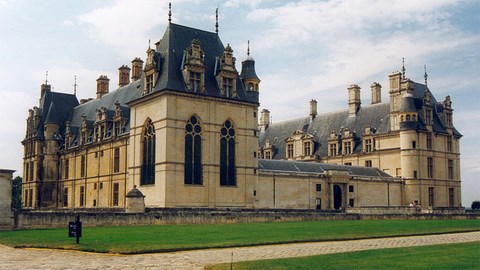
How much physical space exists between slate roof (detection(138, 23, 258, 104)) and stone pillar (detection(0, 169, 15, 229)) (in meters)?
16.7

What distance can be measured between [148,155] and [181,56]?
8.41m

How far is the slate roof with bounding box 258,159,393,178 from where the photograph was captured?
56938 millimetres

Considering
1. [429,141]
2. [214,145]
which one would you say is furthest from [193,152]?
[429,141]

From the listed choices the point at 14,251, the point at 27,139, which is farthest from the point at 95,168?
the point at 14,251

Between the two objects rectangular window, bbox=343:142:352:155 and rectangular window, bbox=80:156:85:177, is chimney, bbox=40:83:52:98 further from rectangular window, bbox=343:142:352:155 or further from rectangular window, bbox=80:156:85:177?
rectangular window, bbox=343:142:352:155

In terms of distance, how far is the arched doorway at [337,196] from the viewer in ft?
196

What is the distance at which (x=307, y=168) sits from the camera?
6031 centimetres

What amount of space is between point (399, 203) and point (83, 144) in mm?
35469

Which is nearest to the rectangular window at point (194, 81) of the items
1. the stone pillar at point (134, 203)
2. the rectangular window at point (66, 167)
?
the stone pillar at point (134, 203)

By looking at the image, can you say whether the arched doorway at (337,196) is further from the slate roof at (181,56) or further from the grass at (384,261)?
the grass at (384,261)

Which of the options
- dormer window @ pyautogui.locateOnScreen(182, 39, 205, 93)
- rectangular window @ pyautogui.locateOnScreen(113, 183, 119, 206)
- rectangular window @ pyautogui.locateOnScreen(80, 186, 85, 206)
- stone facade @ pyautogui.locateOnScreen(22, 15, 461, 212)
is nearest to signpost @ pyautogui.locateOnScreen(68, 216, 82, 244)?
stone facade @ pyautogui.locateOnScreen(22, 15, 461, 212)

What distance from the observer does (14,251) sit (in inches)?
733

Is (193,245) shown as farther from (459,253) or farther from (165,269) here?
(459,253)

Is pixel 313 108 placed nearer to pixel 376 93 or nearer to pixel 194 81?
pixel 376 93
